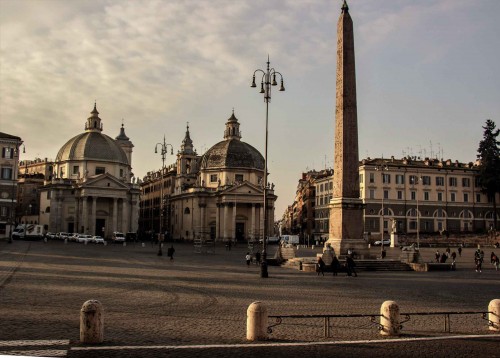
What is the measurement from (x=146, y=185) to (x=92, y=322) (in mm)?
117476

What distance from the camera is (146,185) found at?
125188 millimetres

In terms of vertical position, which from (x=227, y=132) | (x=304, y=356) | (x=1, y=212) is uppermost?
(x=227, y=132)

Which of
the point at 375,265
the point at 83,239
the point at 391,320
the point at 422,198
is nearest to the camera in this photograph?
the point at 391,320

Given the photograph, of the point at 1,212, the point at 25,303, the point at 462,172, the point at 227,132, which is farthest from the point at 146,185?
the point at 25,303

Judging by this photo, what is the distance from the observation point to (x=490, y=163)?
76750mm

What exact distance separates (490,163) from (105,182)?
53.0 metres

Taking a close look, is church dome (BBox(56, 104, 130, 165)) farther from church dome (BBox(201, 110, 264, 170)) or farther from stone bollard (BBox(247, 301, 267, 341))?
stone bollard (BBox(247, 301, 267, 341))

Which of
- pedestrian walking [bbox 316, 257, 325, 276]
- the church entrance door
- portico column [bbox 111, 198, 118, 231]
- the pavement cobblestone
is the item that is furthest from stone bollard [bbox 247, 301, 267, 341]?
the church entrance door

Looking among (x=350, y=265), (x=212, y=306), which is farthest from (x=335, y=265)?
(x=212, y=306)

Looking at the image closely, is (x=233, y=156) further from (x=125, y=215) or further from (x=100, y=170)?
(x=100, y=170)

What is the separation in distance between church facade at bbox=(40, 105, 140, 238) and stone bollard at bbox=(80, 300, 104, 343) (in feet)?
237

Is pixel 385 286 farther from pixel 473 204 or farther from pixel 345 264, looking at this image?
pixel 473 204

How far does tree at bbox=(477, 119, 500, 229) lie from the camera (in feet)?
251

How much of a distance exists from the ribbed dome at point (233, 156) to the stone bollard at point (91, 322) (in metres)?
79.3
